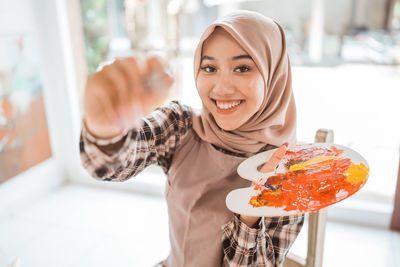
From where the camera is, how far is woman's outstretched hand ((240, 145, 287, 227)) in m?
0.78

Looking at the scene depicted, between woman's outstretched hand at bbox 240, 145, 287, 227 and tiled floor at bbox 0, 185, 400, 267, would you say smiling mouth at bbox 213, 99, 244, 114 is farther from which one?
tiled floor at bbox 0, 185, 400, 267

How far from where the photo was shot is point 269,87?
0.89 metres

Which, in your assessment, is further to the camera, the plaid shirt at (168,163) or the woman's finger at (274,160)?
the woman's finger at (274,160)

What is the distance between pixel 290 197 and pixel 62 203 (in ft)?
6.68

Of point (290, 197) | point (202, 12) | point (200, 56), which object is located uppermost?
point (202, 12)

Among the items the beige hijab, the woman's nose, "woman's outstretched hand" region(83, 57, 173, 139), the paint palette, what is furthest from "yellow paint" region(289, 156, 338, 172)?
"woman's outstretched hand" region(83, 57, 173, 139)

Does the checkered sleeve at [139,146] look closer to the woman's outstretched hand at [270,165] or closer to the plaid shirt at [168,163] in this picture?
the plaid shirt at [168,163]

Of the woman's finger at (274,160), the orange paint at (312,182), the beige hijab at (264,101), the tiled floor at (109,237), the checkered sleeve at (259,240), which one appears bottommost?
the tiled floor at (109,237)

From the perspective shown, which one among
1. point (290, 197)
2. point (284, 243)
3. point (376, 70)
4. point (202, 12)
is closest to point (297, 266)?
point (284, 243)

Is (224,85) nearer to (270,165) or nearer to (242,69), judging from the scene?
(242,69)

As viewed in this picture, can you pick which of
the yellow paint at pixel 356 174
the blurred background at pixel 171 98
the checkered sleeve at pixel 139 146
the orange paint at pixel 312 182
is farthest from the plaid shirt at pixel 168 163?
the blurred background at pixel 171 98

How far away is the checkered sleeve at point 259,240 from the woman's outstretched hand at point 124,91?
1.36 feet

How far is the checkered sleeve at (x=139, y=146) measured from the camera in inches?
25.2

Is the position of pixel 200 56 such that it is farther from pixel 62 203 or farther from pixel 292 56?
A: pixel 62 203
